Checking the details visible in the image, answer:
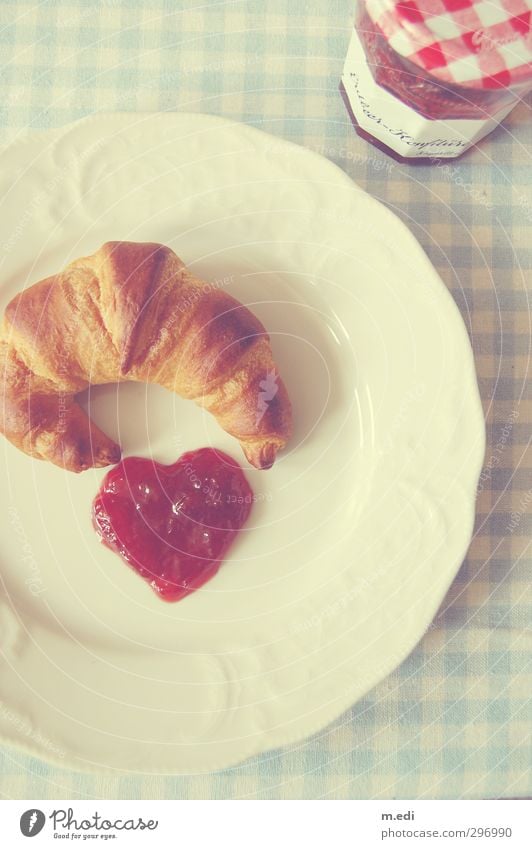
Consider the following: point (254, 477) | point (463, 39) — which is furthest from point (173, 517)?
point (463, 39)

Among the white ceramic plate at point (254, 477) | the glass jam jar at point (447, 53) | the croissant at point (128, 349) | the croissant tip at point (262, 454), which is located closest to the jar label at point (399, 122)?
the glass jam jar at point (447, 53)

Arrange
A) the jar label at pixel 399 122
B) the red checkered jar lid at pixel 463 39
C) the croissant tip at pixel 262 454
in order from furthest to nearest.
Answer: the croissant tip at pixel 262 454, the jar label at pixel 399 122, the red checkered jar lid at pixel 463 39

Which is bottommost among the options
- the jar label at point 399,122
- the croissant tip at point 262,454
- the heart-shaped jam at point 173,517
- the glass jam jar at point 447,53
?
the heart-shaped jam at point 173,517

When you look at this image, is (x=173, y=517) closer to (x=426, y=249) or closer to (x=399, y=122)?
(x=426, y=249)

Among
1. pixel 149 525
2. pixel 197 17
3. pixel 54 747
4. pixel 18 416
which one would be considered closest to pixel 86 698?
pixel 54 747

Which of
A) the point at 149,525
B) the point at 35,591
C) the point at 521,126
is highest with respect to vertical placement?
the point at 521,126

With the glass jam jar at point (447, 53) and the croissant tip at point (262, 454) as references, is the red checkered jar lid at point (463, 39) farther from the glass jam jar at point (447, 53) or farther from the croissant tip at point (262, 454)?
the croissant tip at point (262, 454)
